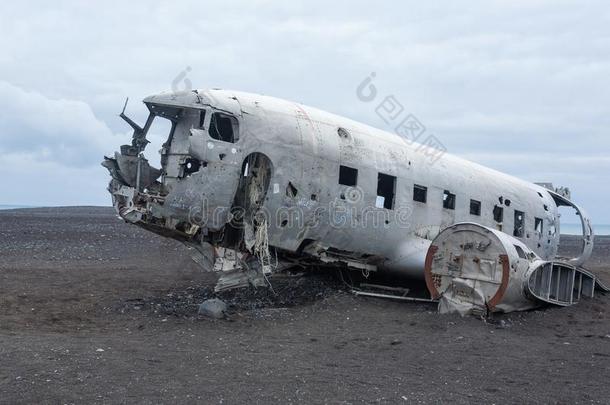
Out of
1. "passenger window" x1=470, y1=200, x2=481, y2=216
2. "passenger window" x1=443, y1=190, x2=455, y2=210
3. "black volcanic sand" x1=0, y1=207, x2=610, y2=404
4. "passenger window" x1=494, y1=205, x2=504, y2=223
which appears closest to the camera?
"black volcanic sand" x1=0, y1=207, x2=610, y2=404

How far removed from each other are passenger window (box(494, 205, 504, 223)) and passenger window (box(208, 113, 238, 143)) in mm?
7844

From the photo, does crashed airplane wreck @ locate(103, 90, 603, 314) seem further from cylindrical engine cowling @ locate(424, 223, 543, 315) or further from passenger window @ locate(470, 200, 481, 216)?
passenger window @ locate(470, 200, 481, 216)

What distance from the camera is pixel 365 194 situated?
13133 mm

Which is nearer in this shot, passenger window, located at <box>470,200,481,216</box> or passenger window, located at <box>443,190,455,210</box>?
passenger window, located at <box>443,190,455,210</box>

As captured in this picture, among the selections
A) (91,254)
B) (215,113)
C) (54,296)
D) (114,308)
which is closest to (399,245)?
(215,113)

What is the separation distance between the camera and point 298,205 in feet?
39.9

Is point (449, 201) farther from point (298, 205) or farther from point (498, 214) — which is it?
point (298, 205)

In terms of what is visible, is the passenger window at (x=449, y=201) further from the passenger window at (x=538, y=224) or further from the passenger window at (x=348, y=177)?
the passenger window at (x=538, y=224)

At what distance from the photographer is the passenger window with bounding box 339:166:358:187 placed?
13.0 m

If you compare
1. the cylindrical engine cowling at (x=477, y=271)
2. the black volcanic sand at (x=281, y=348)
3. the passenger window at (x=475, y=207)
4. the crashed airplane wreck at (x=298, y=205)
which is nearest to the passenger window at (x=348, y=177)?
the crashed airplane wreck at (x=298, y=205)

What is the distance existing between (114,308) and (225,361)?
16.2 feet

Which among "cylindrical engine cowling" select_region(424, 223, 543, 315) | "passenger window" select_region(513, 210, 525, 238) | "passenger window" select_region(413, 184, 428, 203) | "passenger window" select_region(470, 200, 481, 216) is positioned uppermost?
"passenger window" select_region(413, 184, 428, 203)

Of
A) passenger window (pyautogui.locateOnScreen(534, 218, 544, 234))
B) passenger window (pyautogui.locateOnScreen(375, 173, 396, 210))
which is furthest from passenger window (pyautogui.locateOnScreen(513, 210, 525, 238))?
passenger window (pyautogui.locateOnScreen(375, 173, 396, 210))

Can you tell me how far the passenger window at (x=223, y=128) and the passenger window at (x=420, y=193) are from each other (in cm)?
470
